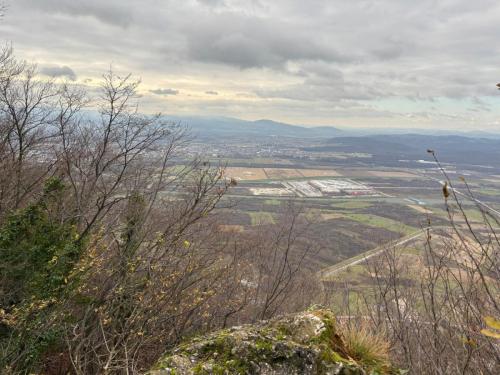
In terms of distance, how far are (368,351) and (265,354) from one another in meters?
1.62

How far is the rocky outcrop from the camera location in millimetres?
3705

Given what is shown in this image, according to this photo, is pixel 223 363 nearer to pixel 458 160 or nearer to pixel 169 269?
pixel 169 269

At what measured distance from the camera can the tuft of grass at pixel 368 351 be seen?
4.33 meters

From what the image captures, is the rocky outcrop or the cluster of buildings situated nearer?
the rocky outcrop

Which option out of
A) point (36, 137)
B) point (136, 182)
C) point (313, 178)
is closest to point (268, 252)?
point (136, 182)

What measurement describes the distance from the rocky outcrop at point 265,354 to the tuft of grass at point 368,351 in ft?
0.18

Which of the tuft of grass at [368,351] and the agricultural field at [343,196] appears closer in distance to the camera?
the tuft of grass at [368,351]

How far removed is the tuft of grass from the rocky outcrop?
0.18 ft

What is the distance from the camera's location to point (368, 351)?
4.66 metres

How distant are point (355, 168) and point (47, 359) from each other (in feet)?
450

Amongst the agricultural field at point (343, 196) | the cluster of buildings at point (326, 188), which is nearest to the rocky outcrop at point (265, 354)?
the agricultural field at point (343, 196)

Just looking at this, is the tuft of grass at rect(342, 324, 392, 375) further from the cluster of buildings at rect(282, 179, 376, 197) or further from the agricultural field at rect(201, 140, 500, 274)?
the cluster of buildings at rect(282, 179, 376, 197)

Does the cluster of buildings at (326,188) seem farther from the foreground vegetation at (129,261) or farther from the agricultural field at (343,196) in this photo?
the foreground vegetation at (129,261)

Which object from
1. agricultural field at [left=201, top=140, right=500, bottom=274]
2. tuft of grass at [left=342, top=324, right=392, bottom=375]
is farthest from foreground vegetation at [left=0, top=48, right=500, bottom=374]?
agricultural field at [left=201, top=140, right=500, bottom=274]
